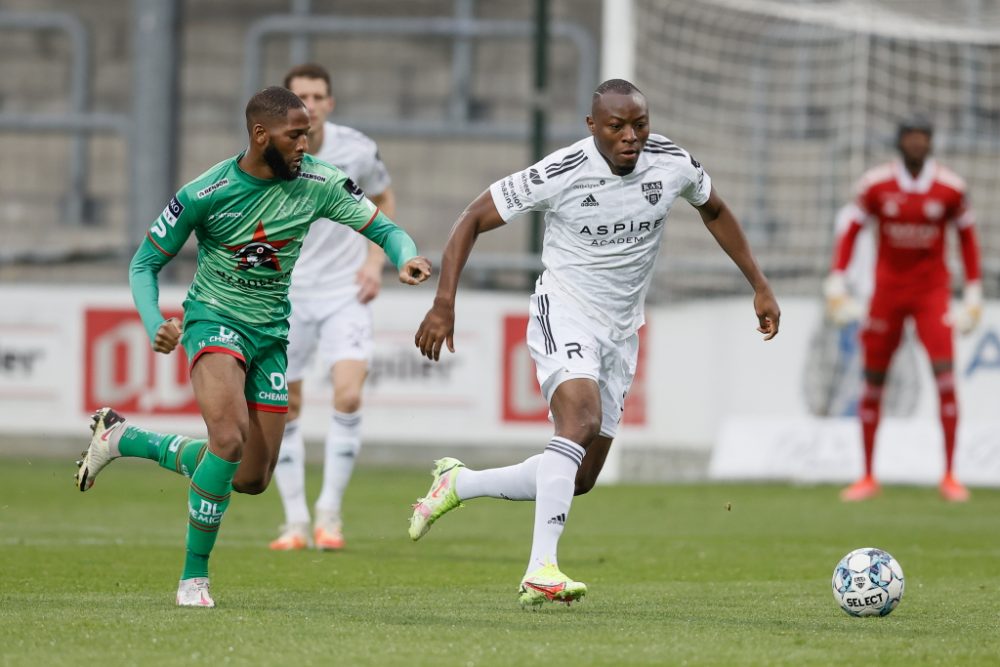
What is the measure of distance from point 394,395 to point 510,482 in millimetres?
7462

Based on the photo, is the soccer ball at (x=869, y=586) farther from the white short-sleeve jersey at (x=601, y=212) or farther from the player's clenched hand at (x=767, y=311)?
the white short-sleeve jersey at (x=601, y=212)

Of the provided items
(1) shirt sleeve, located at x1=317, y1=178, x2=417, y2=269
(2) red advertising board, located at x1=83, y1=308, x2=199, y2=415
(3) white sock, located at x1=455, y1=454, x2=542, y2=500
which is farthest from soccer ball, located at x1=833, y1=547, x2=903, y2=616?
(2) red advertising board, located at x1=83, y1=308, x2=199, y2=415

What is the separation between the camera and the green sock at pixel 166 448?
678cm

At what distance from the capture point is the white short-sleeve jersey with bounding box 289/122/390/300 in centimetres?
938

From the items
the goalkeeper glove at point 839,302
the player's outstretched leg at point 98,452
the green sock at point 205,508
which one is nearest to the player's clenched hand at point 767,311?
the green sock at point 205,508

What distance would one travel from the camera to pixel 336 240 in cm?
952

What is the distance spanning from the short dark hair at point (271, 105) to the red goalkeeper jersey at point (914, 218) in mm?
6968

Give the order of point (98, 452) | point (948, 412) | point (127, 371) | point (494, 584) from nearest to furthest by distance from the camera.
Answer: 1. point (98, 452)
2. point (494, 584)
3. point (948, 412)
4. point (127, 371)

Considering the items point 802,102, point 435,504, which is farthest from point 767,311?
point 802,102

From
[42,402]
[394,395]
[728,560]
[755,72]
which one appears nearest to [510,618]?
[728,560]

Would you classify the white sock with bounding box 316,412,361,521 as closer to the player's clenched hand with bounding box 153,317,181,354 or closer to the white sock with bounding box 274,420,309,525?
the white sock with bounding box 274,420,309,525

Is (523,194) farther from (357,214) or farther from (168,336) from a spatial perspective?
(168,336)

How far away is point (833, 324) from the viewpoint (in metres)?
14.2

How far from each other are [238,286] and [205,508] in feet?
2.98
